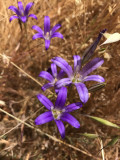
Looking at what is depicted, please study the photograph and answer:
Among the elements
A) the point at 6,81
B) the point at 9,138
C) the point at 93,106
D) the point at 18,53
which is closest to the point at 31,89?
the point at 6,81

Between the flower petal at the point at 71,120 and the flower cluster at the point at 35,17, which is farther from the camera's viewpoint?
the flower cluster at the point at 35,17

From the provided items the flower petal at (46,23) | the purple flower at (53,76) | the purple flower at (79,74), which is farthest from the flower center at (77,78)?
the flower petal at (46,23)

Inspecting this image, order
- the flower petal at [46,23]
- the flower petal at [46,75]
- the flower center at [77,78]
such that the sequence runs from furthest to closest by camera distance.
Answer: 1. the flower petal at [46,23]
2. the flower petal at [46,75]
3. the flower center at [77,78]

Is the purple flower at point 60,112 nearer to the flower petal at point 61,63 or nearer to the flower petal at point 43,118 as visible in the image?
the flower petal at point 43,118

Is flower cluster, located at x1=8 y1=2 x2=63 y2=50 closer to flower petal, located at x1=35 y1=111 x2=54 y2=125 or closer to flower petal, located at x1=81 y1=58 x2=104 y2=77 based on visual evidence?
flower petal, located at x1=81 y1=58 x2=104 y2=77

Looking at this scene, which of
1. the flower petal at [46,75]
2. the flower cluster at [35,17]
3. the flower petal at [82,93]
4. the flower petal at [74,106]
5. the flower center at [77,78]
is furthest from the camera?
the flower cluster at [35,17]

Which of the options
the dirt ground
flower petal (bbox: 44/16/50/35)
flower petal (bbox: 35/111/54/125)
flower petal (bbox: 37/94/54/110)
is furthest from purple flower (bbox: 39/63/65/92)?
flower petal (bbox: 44/16/50/35)

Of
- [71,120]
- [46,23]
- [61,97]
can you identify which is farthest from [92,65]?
[46,23]
